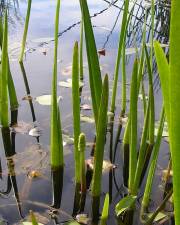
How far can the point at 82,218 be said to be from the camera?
42.2 inches

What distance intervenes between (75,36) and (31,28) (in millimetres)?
460

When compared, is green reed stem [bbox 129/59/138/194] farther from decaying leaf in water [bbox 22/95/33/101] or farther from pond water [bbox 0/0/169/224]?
decaying leaf in water [bbox 22/95/33/101]

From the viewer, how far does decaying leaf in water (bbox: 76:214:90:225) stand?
3.47ft

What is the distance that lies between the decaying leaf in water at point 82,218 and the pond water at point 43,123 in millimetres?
24

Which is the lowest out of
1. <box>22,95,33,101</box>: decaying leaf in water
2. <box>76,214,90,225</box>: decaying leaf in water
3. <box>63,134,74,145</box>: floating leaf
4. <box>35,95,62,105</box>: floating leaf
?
<box>76,214,90,225</box>: decaying leaf in water

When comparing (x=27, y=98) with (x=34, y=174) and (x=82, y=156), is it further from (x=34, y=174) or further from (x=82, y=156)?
(x=82, y=156)

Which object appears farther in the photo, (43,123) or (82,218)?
(43,123)

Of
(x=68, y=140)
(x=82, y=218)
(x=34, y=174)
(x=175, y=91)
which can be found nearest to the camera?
(x=175, y=91)

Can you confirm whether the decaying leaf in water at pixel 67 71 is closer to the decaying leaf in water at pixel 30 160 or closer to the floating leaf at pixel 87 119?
the floating leaf at pixel 87 119

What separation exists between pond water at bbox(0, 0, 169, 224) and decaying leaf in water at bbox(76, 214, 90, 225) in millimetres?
24

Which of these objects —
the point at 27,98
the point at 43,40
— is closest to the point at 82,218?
the point at 27,98

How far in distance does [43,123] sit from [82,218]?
66cm

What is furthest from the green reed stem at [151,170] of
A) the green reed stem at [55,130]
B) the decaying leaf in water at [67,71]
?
the decaying leaf in water at [67,71]

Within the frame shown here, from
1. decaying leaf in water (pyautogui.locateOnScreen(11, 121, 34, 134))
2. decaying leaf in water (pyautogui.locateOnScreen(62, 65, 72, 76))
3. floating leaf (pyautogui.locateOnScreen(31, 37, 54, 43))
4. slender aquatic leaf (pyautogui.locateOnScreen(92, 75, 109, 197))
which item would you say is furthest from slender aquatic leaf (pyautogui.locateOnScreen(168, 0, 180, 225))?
floating leaf (pyautogui.locateOnScreen(31, 37, 54, 43))
